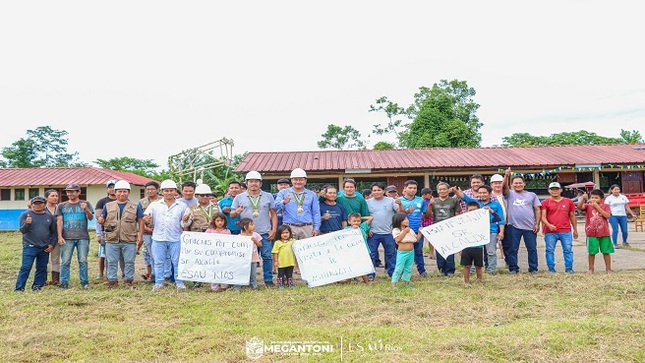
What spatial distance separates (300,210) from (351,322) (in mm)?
2288

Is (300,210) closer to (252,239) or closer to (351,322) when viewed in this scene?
(252,239)

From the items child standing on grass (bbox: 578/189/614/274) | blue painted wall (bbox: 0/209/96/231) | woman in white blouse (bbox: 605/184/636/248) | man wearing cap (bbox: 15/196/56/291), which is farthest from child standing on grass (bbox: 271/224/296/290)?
blue painted wall (bbox: 0/209/96/231)

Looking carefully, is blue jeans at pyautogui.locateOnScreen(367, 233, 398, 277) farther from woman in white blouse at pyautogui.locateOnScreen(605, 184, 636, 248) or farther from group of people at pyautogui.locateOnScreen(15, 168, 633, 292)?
woman in white blouse at pyautogui.locateOnScreen(605, 184, 636, 248)

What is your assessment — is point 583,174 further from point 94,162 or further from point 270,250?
point 94,162

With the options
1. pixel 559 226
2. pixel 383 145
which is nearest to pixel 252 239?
pixel 559 226

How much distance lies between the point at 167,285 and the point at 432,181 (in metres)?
14.1

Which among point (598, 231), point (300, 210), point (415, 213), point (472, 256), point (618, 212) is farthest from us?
point (618, 212)

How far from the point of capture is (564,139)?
37094 mm

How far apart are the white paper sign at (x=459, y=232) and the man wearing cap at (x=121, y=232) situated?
4248mm

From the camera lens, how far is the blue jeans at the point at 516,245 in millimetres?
6352

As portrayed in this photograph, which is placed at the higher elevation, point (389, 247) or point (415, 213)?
point (415, 213)

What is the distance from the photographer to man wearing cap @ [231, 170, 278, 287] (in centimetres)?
596

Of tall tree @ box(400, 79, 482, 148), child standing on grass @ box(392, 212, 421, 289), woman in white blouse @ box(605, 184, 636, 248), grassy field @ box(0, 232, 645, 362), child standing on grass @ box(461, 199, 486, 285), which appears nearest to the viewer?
grassy field @ box(0, 232, 645, 362)

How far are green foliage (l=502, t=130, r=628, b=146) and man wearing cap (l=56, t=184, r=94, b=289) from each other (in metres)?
36.4
